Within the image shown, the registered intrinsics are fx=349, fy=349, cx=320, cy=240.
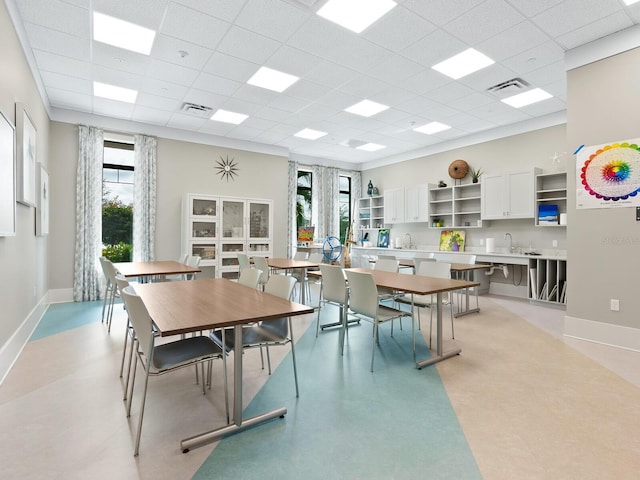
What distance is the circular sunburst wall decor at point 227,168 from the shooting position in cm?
726

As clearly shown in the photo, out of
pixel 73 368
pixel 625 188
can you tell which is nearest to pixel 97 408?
pixel 73 368

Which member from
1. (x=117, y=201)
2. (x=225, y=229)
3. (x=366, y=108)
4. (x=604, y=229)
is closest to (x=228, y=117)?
(x=225, y=229)

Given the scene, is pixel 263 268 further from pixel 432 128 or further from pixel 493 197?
pixel 493 197

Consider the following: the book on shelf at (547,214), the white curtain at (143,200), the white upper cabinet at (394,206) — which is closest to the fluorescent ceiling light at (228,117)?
the white curtain at (143,200)

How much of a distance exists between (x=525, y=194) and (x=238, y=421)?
593cm

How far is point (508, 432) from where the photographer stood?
2033 mm

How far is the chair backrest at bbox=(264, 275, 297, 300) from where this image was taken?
2.78 meters

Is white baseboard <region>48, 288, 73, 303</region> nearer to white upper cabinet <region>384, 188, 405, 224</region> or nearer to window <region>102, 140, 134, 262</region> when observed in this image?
window <region>102, 140, 134, 262</region>

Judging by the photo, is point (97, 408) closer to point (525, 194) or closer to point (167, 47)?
point (167, 47)

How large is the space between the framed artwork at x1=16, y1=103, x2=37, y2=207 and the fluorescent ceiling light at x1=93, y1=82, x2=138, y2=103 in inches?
50.2

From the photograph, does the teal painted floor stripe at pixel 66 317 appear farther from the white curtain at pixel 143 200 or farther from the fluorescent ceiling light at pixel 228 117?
the fluorescent ceiling light at pixel 228 117

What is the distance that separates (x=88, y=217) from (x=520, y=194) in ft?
24.3

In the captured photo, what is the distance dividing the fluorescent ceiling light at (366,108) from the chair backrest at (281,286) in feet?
11.6

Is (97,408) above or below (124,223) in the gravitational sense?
below
